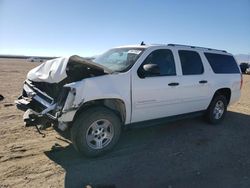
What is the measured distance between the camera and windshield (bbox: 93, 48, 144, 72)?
200 inches

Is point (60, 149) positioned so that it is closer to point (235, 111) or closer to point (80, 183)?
point (80, 183)

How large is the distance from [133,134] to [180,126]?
4.96ft

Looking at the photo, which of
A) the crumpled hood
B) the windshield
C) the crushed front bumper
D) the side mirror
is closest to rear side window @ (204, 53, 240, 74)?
the windshield

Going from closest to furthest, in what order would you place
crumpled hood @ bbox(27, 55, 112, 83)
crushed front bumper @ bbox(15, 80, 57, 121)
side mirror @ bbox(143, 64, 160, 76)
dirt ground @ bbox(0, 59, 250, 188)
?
dirt ground @ bbox(0, 59, 250, 188)
crushed front bumper @ bbox(15, 80, 57, 121)
crumpled hood @ bbox(27, 55, 112, 83)
side mirror @ bbox(143, 64, 160, 76)

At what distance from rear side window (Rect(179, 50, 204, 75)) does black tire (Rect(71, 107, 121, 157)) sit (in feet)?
7.18

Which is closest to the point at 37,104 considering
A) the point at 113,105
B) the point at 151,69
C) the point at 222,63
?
the point at 113,105

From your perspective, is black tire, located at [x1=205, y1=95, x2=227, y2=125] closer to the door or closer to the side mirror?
the door

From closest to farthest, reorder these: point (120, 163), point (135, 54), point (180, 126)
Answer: point (120, 163)
point (135, 54)
point (180, 126)

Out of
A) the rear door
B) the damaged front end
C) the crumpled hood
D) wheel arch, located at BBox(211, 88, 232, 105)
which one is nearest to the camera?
the damaged front end

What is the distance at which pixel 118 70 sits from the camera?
4.95 meters

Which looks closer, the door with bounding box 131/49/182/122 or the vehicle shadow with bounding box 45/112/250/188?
the vehicle shadow with bounding box 45/112/250/188

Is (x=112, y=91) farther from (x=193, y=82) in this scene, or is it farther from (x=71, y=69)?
(x=193, y=82)

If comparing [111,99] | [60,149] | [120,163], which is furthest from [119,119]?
[60,149]

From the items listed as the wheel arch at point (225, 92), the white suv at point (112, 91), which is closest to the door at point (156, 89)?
the white suv at point (112, 91)
